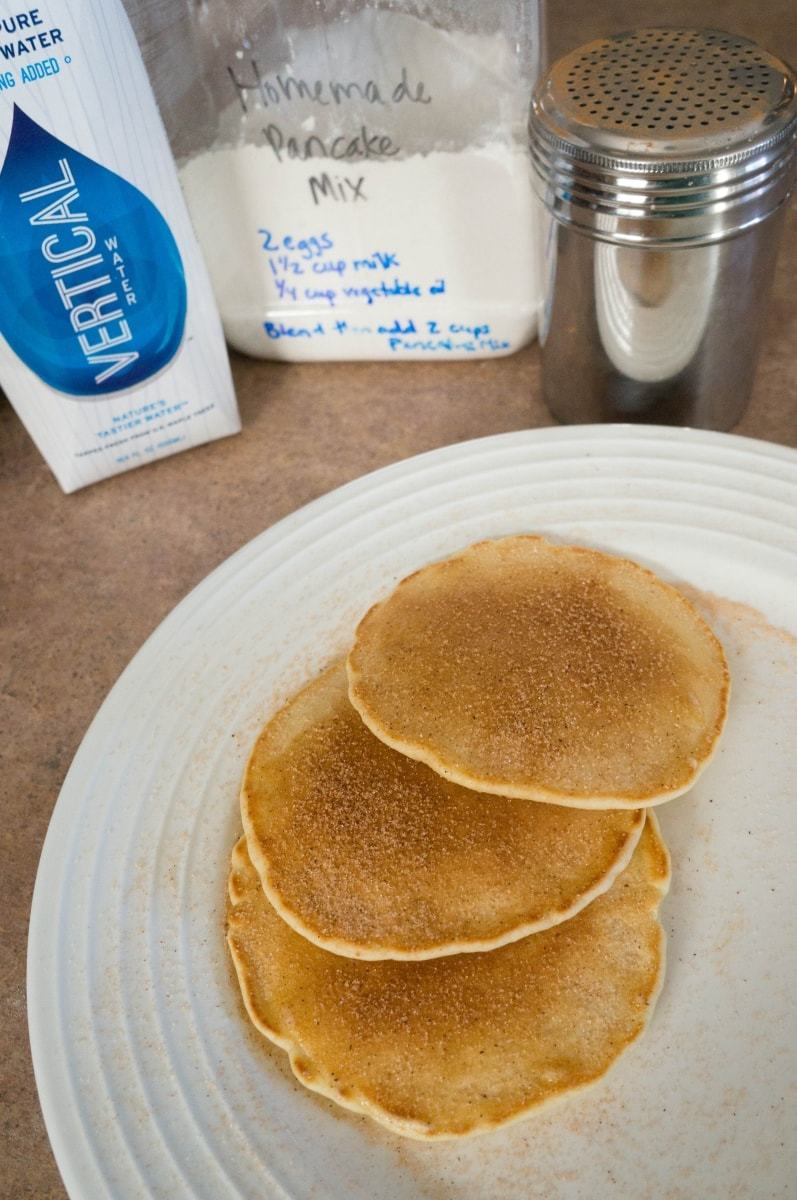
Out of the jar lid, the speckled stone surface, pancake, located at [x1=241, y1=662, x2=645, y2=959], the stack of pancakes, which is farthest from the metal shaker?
pancake, located at [x1=241, y1=662, x2=645, y2=959]

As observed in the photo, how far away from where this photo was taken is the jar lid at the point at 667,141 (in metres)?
0.79

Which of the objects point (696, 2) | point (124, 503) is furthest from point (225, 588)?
point (696, 2)

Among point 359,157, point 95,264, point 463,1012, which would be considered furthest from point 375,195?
point 463,1012

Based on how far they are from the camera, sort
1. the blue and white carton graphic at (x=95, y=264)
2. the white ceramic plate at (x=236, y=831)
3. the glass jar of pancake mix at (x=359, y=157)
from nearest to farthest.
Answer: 1. the white ceramic plate at (x=236, y=831)
2. the blue and white carton graphic at (x=95, y=264)
3. the glass jar of pancake mix at (x=359, y=157)

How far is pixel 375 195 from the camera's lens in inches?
39.0

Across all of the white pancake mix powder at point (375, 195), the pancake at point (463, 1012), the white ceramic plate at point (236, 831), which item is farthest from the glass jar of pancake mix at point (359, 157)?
the pancake at point (463, 1012)

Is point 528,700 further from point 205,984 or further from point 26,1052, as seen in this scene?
point 26,1052

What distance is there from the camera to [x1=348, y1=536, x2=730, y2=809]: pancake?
2.31 feet

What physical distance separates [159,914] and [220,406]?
1.79ft

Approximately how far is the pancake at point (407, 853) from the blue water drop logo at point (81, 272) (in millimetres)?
436

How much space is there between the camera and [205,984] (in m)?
0.70

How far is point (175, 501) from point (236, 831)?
16.6 inches

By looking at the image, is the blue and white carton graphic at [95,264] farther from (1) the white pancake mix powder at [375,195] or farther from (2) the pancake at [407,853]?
(2) the pancake at [407,853]

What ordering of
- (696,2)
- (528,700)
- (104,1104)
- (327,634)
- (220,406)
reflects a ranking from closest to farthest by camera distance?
(104,1104) < (528,700) < (327,634) < (220,406) < (696,2)
